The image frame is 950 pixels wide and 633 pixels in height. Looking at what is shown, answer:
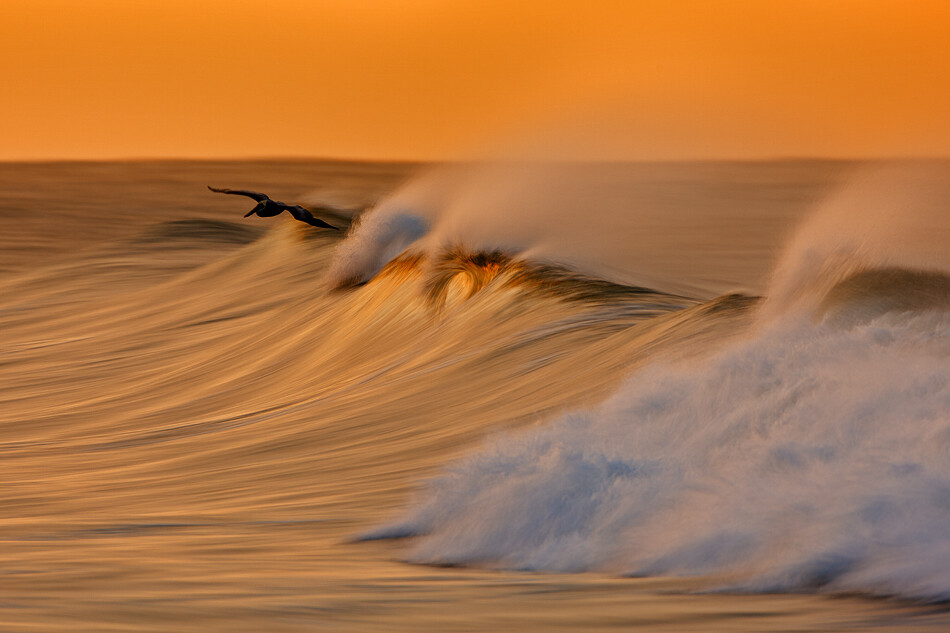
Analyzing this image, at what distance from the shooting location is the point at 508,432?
479 centimetres

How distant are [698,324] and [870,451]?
12.5 ft

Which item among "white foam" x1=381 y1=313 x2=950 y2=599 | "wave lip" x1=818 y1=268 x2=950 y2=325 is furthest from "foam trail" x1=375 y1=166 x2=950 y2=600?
"wave lip" x1=818 y1=268 x2=950 y2=325

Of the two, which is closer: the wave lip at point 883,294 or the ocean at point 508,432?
the ocean at point 508,432

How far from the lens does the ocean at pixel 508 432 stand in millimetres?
3242

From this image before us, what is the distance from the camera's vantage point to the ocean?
128 inches

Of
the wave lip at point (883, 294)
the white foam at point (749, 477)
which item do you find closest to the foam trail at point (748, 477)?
the white foam at point (749, 477)

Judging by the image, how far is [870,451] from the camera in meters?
3.51

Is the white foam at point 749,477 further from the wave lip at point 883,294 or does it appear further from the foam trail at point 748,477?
the wave lip at point 883,294

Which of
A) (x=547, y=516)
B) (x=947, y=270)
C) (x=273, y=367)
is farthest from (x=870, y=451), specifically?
(x=273, y=367)

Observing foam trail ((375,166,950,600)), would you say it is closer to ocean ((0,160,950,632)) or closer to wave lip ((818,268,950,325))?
ocean ((0,160,950,632))

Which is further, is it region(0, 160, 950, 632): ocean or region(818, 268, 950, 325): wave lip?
region(818, 268, 950, 325): wave lip

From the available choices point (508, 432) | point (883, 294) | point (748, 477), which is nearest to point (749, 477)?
point (748, 477)

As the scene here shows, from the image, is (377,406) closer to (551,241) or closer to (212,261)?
(551,241)

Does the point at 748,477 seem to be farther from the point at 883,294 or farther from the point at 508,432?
the point at 883,294
